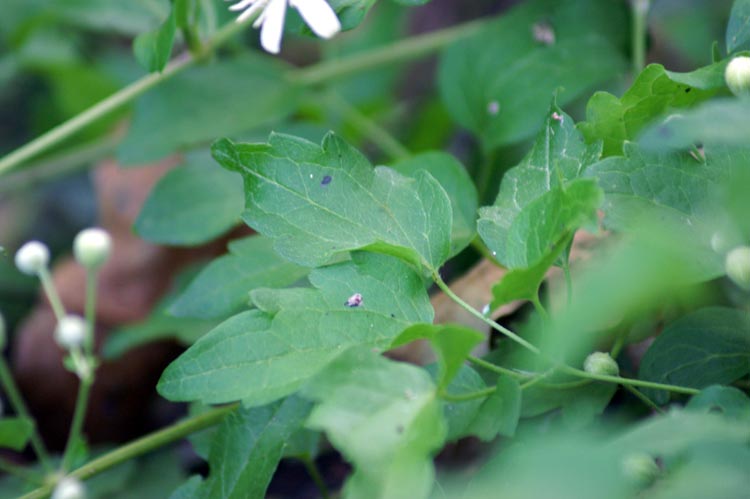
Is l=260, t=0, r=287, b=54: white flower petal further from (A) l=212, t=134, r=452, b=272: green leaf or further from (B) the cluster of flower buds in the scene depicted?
(B) the cluster of flower buds

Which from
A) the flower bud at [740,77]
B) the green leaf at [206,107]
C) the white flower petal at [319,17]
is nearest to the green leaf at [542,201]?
the flower bud at [740,77]

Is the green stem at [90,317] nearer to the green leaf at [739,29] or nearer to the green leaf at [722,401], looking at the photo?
the green leaf at [722,401]

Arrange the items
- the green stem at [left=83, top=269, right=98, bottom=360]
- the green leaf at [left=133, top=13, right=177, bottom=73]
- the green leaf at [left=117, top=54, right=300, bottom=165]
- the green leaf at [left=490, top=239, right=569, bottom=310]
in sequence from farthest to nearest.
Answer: the green leaf at [left=117, top=54, right=300, bottom=165] → the green leaf at [left=133, top=13, right=177, bottom=73] → the green stem at [left=83, top=269, right=98, bottom=360] → the green leaf at [left=490, top=239, right=569, bottom=310]

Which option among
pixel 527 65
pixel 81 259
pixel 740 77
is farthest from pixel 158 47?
pixel 740 77

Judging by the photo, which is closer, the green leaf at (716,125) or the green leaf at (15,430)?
the green leaf at (716,125)

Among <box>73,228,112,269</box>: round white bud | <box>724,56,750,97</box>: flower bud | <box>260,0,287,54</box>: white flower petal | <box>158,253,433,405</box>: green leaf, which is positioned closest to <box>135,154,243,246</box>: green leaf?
<box>73,228,112,269</box>: round white bud

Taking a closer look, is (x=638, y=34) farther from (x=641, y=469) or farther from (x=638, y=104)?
(x=641, y=469)
